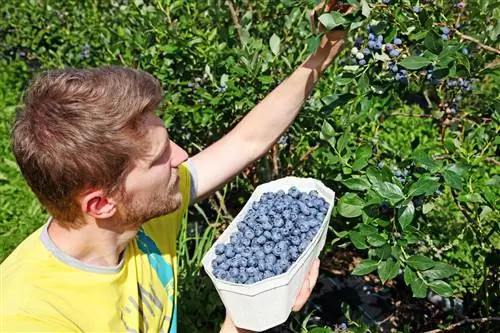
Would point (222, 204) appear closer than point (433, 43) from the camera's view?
No

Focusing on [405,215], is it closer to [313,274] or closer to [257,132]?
[313,274]

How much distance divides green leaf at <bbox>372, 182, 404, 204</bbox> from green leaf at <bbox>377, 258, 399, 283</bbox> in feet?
0.45

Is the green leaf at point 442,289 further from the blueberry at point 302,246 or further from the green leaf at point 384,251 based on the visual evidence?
the blueberry at point 302,246

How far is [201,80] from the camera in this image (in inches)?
89.6

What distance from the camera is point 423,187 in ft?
4.15

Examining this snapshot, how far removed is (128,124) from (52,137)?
15 cm

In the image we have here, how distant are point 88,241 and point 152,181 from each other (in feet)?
0.63

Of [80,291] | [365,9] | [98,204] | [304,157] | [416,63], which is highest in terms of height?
[365,9]

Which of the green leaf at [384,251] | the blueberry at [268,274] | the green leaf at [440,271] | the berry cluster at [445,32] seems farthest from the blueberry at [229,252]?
the berry cluster at [445,32]

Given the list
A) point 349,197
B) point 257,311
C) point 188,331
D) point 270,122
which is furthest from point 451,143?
point 188,331

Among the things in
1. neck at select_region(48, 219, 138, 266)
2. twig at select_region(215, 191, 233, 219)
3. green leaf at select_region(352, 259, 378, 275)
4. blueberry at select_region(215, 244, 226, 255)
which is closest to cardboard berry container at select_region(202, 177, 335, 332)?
blueberry at select_region(215, 244, 226, 255)

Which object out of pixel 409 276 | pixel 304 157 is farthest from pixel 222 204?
pixel 409 276

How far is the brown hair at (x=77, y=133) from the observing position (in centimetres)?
122

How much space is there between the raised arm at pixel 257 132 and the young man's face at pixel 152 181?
1.10ft
